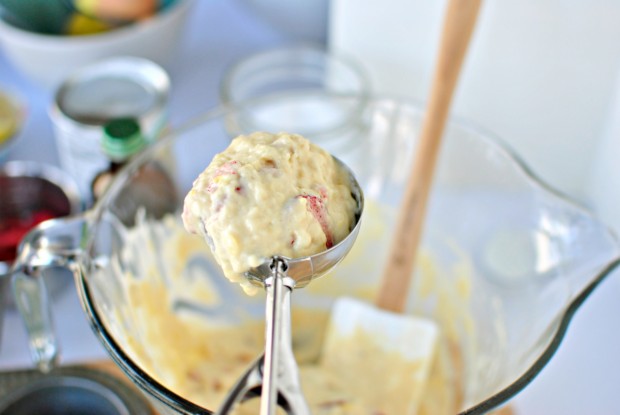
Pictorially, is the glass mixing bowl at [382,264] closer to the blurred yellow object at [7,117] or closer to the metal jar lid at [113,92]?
the metal jar lid at [113,92]

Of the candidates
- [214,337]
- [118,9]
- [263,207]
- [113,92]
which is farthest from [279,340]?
[118,9]

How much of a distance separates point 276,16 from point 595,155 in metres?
0.47

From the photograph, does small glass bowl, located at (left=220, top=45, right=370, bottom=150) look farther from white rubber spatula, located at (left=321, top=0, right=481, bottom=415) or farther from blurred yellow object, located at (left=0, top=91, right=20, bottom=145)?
blurred yellow object, located at (left=0, top=91, right=20, bottom=145)

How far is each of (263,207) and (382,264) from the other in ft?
1.20

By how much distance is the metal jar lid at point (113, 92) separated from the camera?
2.65ft

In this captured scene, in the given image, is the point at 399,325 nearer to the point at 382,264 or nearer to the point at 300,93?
the point at 382,264

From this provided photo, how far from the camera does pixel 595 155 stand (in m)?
0.78

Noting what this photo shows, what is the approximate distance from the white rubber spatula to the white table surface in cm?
10

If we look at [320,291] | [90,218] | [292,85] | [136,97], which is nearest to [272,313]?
[90,218]

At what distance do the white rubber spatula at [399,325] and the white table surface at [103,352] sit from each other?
10 cm

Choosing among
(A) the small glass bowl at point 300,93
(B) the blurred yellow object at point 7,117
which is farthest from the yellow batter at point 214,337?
(B) the blurred yellow object at point 7,117

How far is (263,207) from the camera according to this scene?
43cm

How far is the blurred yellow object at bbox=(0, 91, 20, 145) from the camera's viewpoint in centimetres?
89

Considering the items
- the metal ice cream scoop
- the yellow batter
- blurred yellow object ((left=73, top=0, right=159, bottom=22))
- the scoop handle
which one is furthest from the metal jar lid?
the metal ice cream scoop
